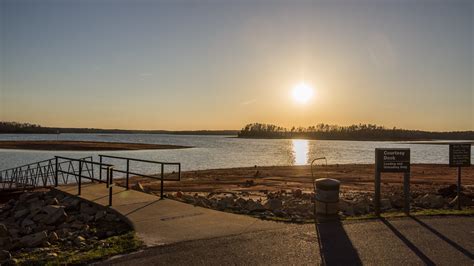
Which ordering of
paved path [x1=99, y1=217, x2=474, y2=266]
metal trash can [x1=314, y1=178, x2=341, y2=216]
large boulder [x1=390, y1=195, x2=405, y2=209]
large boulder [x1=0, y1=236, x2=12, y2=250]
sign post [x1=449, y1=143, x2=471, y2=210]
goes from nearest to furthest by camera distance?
paved path [x1=99, y1=217, x2=474, y2=266]
large boulder [x1=0, y1=236, x2=12, y2=250]
metal trash can [x1=314, y1=178, x2=341, y2=216]
sign post [x1=449, y1=143, x2=471, y2=210]
large boulder [x1=390, y1=195, x2=405, y2=209]

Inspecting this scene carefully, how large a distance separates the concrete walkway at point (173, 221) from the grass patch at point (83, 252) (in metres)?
0.33

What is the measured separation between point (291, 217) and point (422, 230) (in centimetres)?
287

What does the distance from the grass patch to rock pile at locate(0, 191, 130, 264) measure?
400mm

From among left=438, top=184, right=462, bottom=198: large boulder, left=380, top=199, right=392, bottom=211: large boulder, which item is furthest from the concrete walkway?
left=438, top=184, right=462, bottom=198: large boulder

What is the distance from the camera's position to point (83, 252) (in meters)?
6.71

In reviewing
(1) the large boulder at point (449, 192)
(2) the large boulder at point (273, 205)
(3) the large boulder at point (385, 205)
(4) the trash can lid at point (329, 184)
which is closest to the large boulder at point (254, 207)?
(2) the large boulder at point (273, 205)

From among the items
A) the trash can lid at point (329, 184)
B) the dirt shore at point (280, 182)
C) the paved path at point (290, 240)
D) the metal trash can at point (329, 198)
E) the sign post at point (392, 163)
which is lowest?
the dirt shore at point (280, 182)

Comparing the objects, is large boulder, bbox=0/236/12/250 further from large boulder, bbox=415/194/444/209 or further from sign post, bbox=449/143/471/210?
sign post, bbox=449/143/471/210

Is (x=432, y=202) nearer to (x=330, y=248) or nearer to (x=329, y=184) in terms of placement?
(x=329, y=184)

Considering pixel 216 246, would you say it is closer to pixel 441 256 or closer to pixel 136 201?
pixel 441 256

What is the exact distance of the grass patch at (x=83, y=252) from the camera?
20.2ft

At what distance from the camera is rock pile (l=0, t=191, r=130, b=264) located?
26.2 feet

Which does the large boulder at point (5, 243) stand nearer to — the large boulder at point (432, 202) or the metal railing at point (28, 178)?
the metal railing at point (28, 178)

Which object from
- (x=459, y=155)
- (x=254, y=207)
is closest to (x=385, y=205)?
(x=459, y=155)
